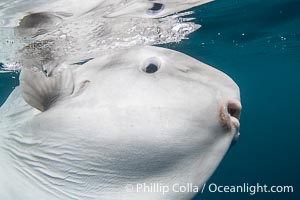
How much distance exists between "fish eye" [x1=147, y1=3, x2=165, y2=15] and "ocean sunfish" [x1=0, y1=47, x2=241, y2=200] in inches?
185

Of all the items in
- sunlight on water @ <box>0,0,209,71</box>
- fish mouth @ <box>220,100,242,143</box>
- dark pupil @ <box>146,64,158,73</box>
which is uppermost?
dark pupil @ <box>146,64,158,73</box>

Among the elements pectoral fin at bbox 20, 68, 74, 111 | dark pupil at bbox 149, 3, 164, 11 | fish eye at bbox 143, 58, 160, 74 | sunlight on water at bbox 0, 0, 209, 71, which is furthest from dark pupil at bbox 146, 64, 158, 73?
dark pupil at bbox 149, 3, 164, 11

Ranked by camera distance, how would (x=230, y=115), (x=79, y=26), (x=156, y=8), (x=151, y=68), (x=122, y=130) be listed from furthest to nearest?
(x=156, y=8) → (x=79, y=26) → (x=151, y=68) → (x=230, y=115) → (x=122, y=130)

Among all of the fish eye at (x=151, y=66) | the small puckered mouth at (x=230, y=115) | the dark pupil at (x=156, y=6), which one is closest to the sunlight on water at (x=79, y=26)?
the dark pupil at (x=156, y=6)

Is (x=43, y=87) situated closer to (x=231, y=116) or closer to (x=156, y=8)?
(x=231, y=116)

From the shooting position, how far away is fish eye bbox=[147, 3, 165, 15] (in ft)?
26.3

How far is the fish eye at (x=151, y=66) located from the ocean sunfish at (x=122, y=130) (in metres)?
0.01

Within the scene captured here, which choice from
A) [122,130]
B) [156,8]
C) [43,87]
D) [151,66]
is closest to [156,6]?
[156,8]

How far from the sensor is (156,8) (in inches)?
321

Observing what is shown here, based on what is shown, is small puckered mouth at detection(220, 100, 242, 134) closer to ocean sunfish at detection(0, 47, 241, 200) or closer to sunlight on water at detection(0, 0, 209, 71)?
ocean sunfish at detection(0, 47, 241, 200)

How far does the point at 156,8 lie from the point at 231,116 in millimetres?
5653

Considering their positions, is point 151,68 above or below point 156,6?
above

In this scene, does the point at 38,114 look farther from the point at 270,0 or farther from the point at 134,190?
the point at 270,0

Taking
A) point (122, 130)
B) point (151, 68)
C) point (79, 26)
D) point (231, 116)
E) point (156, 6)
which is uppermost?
point (151, 68)
